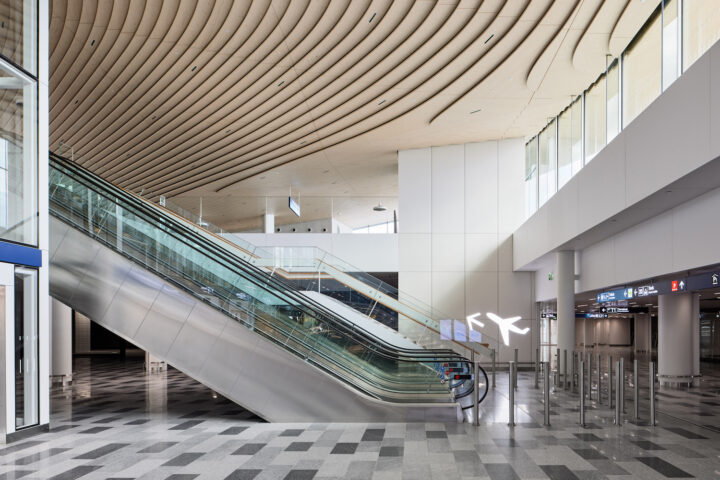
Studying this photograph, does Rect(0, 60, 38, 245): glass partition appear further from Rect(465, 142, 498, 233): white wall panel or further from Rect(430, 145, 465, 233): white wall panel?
Rect(465, 142, 498, 233): white wall panel

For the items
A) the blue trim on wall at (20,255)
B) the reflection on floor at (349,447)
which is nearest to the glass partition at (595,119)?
the reflection on floor at (349,447)

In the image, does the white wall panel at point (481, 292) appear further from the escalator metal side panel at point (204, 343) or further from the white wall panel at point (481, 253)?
the escalator metal side panel at point (204, 343)

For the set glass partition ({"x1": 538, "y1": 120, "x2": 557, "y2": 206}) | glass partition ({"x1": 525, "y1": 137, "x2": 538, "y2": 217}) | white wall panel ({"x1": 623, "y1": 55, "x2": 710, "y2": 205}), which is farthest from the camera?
glass partition ({"x1": 525, "y1": 137, "x2": 538, "y2": 217})

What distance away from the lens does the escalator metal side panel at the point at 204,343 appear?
8.46m

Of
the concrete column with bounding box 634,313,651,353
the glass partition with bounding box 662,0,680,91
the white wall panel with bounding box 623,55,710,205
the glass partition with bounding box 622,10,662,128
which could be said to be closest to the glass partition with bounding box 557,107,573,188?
the glass partition with bounding box 622,10,662,128

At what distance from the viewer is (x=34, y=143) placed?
788 centimetres

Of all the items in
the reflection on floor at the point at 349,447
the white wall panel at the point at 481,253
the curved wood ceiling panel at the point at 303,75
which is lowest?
the reflection on floor at the point at 349,447

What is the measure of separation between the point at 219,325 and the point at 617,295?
7.63 metres

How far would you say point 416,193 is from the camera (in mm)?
18938

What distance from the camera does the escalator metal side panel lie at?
27.8 ft

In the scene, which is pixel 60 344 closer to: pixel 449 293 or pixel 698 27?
pixel 449 293

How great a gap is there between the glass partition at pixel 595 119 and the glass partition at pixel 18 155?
10078 millimetres

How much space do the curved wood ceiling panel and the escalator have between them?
10.4 feet

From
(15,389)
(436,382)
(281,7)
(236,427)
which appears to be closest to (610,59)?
(281,7)
